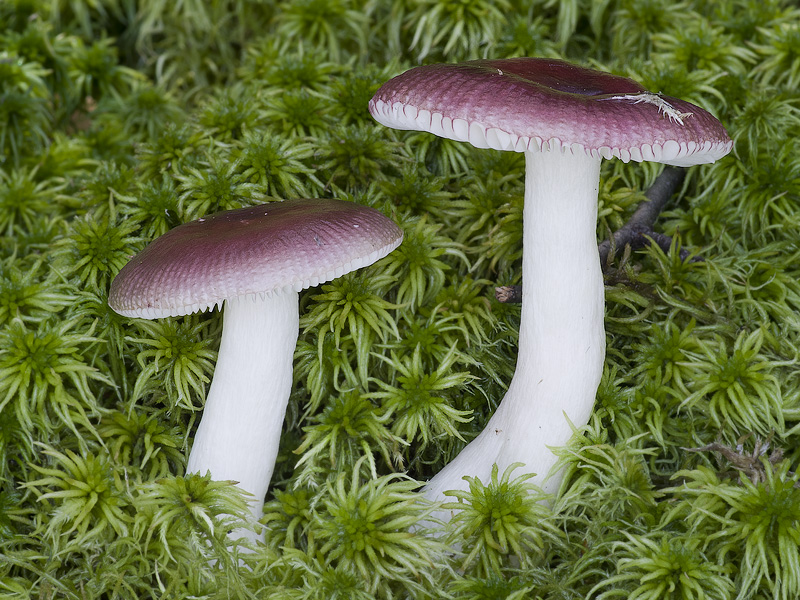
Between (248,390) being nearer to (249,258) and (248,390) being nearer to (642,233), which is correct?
(249,258)

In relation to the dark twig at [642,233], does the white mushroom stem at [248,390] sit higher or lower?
lower

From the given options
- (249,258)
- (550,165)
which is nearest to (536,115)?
(550,165)

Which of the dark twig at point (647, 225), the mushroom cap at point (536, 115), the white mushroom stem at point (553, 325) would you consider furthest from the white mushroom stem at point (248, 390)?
the dark twig at point (647, 225)

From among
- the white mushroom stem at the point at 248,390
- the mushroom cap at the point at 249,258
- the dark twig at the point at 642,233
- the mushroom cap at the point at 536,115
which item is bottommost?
the white mushroom stem at the point at 248,390

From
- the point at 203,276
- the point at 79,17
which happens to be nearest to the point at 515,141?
the point at 203,276

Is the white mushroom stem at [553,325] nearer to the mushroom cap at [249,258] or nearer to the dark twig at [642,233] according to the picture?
the dark twig at [642,233]

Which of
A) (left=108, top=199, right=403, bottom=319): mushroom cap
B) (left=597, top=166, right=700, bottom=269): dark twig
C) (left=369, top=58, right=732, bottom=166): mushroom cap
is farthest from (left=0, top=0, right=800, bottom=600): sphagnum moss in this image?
(left=369, top=58, right=732, bottom=166): mushroom cap

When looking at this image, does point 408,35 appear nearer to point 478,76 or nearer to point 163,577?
point 478,76
